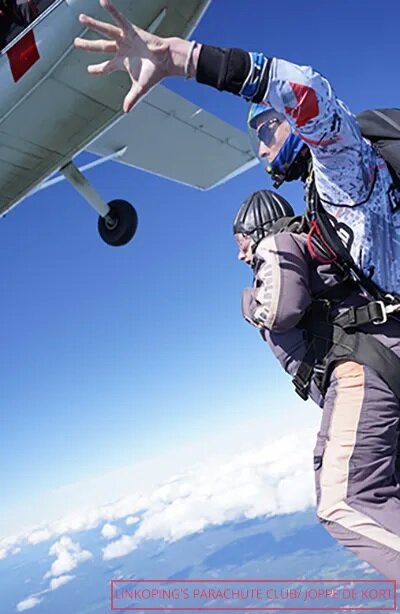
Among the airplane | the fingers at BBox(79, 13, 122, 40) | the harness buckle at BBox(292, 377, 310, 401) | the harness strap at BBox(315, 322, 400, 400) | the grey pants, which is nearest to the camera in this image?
the fingers at BBox(79, 13, 122, 40)

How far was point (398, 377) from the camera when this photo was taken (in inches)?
75.6

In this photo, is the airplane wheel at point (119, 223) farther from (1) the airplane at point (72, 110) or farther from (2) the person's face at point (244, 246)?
(2) the person's face at point (244, 246)

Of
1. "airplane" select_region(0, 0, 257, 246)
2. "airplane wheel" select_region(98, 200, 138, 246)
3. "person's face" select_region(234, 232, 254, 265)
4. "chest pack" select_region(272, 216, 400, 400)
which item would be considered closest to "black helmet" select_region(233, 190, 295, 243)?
"person's face" select_region(234, 232, 254, 265)

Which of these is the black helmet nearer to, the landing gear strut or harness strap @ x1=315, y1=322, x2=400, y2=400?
harness strap @ x1=315, y1=322, x2=400, y2=400

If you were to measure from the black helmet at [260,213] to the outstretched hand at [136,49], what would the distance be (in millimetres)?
1011

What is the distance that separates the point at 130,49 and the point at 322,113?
0.58 metres

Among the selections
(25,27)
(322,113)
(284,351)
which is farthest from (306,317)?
(25,27)

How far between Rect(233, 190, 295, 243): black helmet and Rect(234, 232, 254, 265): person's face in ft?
0.06

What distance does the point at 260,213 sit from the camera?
2438mm

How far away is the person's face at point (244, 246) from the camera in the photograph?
2.43m

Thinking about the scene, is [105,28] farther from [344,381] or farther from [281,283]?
[344,381]

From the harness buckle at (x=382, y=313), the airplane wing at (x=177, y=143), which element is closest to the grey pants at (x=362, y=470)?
the harness buckle at (x=382, y=313)

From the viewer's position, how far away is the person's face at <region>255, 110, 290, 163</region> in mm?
1931

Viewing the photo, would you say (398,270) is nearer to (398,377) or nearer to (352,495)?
(398,377)
